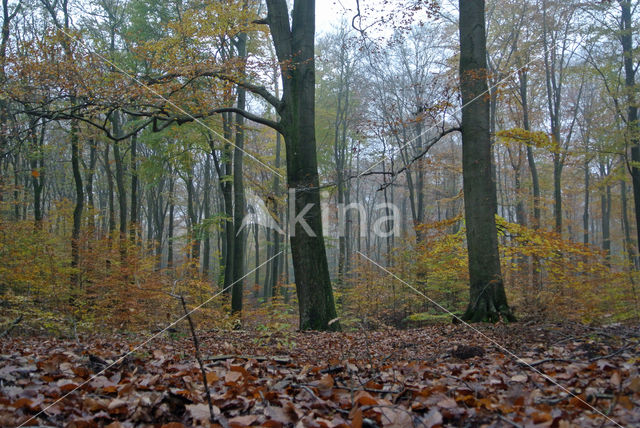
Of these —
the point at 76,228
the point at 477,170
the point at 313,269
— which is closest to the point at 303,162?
the point at 313,269

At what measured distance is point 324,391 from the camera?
2502 mm

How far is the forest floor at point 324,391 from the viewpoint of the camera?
1986 millimetres

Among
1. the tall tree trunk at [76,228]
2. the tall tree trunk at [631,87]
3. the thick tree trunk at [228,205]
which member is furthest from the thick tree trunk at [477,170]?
the tall tree trunk at [76,228]

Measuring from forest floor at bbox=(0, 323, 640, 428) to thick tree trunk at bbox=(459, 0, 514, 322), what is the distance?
9.66 ft

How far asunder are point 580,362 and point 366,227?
94.7 feet

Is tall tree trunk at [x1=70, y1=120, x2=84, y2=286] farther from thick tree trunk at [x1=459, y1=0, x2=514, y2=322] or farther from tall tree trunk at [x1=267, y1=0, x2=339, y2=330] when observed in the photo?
thick tree trunk at [x1=459, y1=0, x2=514, y2=322]

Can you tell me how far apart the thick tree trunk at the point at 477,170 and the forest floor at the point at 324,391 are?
116 inches

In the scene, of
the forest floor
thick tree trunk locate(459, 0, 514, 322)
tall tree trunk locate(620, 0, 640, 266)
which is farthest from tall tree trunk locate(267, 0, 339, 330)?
tall tree trunk locate(620, 0, 640, 266)

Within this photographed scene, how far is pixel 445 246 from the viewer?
10594 millimetres

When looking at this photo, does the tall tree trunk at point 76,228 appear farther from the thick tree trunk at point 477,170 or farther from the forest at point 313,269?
the thick tree trunk at point 477,170

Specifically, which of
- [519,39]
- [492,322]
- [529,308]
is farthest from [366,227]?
[492,322]

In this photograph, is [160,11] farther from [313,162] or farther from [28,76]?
[313,162]

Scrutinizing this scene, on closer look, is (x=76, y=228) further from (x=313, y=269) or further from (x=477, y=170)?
(x=477, y=170)

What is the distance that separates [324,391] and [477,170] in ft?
18.8
